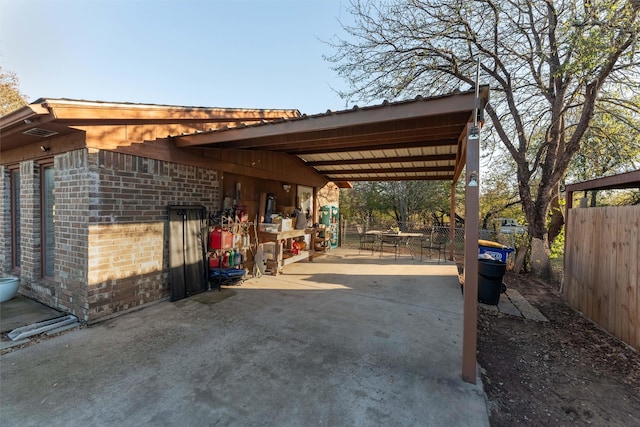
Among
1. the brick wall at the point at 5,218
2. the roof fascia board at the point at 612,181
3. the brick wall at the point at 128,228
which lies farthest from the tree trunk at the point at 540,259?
the brick wall at the point at 5,218

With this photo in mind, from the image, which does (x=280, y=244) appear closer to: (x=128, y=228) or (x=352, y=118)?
(x=128, y=228)

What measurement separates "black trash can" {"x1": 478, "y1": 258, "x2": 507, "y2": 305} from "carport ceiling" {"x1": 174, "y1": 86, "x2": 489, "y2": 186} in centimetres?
194

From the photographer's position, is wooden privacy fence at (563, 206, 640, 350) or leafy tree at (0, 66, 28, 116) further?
leafy tree at (0, 66, 28, 116)

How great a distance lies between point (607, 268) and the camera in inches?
159

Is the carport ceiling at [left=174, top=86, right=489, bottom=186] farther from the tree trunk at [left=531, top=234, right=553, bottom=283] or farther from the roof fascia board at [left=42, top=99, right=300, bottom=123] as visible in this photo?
the tree trunk at [left=531, top=234, right=553, bottom=283]

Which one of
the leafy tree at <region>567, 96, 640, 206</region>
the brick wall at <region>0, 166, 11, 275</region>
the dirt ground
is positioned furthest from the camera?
the leafy tree at <region>567, 96, 640, 206</region>

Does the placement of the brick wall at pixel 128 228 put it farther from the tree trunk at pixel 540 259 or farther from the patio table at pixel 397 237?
the tree trunk at pixel 540 259

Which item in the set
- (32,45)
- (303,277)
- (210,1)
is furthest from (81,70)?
(303,277)

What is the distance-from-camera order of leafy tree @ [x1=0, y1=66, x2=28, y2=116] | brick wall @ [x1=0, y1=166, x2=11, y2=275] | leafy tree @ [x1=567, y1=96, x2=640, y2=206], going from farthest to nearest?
1. leafy tree @ [x1=0, y1=66, x2=28, y2=116]
2. leafy tree @ [x1=567, y1=96, x2=640, y2=206]
3. brick wall @ [x1=0, y1=166, x2=11, y2=275]

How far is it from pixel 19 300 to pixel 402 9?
32.2 ft

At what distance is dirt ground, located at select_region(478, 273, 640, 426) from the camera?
228 centimetres

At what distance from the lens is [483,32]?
698 centimetres

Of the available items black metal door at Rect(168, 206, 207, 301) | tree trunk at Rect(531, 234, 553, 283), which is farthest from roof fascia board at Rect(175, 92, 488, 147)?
tree trunk at Rect(531, 234, 553, 283)

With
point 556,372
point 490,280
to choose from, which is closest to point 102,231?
point 556,372
